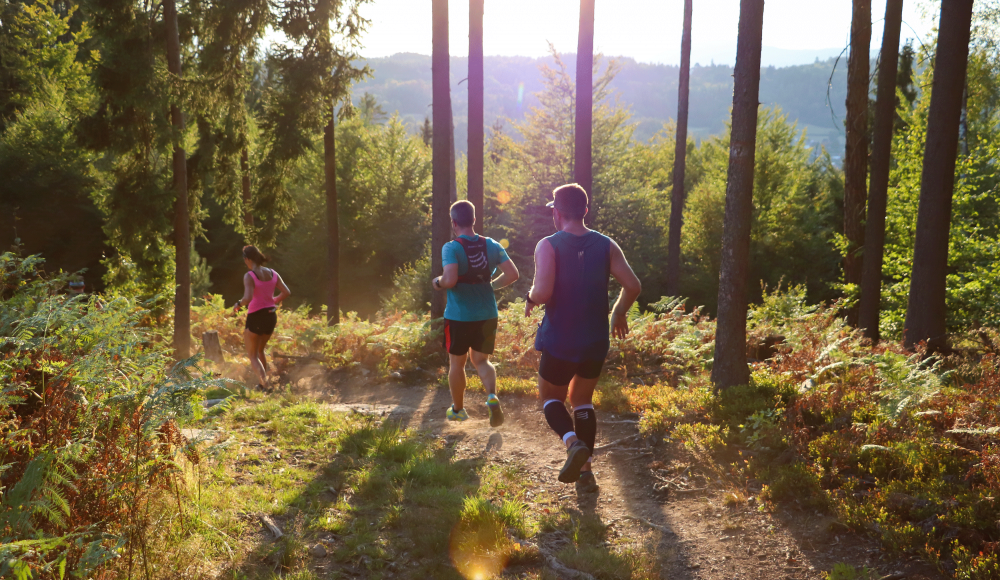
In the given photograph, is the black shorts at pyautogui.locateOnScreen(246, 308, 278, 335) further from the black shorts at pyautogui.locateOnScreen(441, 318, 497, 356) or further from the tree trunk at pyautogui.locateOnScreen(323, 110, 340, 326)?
the tree trunk at pyautogui.locateOnScreen(323, 110, 340, 326)

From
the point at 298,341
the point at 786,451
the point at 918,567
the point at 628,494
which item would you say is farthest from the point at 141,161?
the point at 918,567

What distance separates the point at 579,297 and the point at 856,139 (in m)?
11.7

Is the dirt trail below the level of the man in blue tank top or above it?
below

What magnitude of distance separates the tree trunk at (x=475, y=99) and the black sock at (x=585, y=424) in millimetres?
7784

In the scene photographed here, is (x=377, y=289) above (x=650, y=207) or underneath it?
underneath

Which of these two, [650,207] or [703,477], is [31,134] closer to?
[650,207]

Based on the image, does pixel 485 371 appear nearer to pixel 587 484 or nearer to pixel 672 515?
pixel 587 484

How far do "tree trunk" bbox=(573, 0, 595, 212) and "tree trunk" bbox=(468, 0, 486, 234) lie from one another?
6.93 feet

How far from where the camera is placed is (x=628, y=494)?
495cm

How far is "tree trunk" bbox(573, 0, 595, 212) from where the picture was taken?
420 inches

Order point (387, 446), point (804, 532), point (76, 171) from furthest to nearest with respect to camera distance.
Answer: point (76, 171) → point (387, 446) → point (804, 532)

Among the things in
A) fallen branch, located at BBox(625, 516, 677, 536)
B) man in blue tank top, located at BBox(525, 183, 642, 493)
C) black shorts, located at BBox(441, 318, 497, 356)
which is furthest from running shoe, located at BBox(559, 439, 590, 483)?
black shorts, located at BBox(441, 318, 497, 356)

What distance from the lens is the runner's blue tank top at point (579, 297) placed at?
4383mm

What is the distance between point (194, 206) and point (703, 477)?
14.0 m
